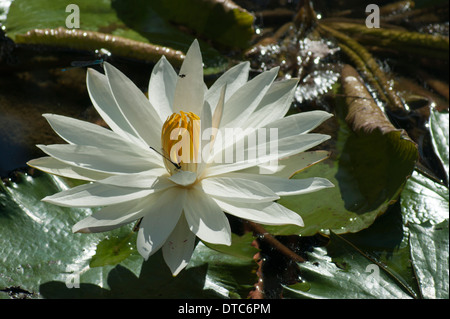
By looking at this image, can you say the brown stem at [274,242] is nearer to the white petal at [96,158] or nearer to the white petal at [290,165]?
the white petal at [290,165]

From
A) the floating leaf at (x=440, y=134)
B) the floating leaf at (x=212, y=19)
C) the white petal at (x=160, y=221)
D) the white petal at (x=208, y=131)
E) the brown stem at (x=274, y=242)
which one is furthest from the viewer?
the floating leaf at (x=212, y=19)

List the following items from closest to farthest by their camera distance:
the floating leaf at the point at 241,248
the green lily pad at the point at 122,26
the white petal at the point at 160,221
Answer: the white petal at the point at 160,221
the floating leaf at the point at 241,248
the green lily pad at the point at 122,26

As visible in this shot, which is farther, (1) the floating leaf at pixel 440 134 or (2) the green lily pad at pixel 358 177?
(1) the floating leaf at pixel 440 134

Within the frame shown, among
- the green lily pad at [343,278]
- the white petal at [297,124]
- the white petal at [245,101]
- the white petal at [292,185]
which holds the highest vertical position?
the white petal at [245,101]

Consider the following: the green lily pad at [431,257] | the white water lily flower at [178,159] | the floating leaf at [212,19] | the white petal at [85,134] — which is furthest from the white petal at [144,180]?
the floating leaf at [212,19]

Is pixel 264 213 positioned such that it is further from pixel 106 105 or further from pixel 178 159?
pixel 106 105

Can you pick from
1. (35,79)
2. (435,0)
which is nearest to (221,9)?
(35,79)

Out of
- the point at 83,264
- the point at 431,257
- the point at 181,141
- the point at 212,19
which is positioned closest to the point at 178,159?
the point at 181,141
